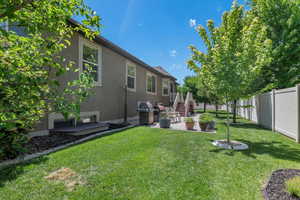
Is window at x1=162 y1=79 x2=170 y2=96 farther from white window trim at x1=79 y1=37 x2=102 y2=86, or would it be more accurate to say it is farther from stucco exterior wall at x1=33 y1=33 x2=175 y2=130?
white window trim at x1=79 y1=37 x2=102 y2=86

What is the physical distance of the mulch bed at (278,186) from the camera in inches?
87.9

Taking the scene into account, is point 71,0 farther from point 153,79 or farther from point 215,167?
point 153,79

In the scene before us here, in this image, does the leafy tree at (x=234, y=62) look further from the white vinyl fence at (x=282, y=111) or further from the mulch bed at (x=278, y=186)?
the mulch bed at (x=278, y=186)

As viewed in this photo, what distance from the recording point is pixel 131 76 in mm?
10578

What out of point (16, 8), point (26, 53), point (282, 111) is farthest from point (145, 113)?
point (16, 8)

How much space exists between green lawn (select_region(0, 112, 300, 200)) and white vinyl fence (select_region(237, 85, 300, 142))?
1403 mm

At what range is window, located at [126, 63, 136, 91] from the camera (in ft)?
33.6

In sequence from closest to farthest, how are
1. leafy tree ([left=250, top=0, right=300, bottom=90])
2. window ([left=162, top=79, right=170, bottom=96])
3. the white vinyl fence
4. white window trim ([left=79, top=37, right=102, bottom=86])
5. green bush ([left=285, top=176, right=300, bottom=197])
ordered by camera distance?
green bush ([left=285, top=176, right=300, bottom=197])
the white vinyl fence
white window trim ([left=79, top=37, right=102, bottom=86])
leafy tree ([left=250, top=0, right=300, bottom=90])
window ([left=162, top=79, right=170, bottom=96])

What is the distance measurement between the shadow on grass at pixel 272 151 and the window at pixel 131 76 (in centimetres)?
739

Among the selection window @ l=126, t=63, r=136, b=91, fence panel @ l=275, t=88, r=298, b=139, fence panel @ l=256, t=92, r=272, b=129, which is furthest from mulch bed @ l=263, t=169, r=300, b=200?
window @ l=126, t=63, r=136, b=91

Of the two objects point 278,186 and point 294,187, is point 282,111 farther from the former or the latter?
point 294,187

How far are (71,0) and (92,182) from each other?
2728 millimetres

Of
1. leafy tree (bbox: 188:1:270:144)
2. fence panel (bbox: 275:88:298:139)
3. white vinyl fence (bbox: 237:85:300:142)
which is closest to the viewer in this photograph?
leafy tree (bbox: 188:1:270:144)

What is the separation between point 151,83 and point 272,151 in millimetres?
10824
